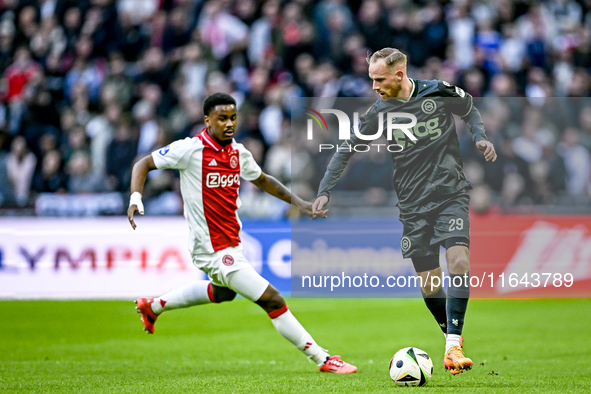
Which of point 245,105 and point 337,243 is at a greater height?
point 245,105

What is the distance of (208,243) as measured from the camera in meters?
6.64

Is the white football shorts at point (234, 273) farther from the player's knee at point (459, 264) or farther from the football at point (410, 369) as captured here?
the player's knee at point (459, 264)

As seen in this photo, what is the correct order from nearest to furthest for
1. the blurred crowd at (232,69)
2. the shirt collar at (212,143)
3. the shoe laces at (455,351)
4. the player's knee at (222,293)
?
the shoe laces at (455,351), the shirt collar at (212,143), the player's knee at (222,293), the blurred crowd at (232,69)

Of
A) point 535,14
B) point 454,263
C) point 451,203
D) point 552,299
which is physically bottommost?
point 552,299

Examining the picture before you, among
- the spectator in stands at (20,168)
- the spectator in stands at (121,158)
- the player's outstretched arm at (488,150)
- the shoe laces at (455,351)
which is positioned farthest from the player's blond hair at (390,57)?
the spectator in stands at (20,168)

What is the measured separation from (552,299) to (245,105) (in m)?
6.21

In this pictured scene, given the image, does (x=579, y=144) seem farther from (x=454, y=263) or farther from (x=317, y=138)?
(x=454, y=263)

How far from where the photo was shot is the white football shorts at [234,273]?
6551 mm

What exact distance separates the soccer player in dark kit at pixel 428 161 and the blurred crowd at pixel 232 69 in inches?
204

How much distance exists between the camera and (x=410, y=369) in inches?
227

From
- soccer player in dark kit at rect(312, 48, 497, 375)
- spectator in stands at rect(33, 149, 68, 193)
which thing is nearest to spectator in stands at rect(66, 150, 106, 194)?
spectator in stands at rect(33, 149, 68, 193)

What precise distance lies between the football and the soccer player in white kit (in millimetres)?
841

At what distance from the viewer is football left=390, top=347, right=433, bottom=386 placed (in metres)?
5.77

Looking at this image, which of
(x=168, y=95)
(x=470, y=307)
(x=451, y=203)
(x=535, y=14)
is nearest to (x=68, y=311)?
(x=168, y=95)
